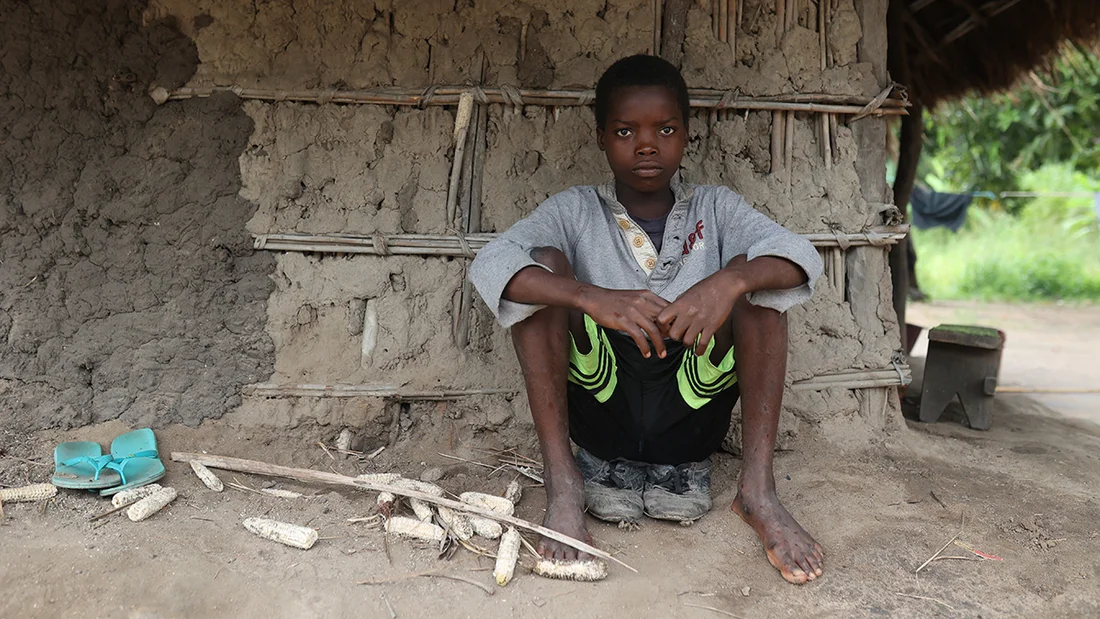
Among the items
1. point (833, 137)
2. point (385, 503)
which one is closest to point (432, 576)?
point (385, 503)

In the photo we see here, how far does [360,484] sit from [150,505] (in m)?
0.50

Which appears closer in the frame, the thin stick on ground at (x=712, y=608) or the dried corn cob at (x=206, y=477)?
the thin stick on ground at (x=712, y=608)

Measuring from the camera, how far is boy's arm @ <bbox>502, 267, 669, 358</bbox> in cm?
174

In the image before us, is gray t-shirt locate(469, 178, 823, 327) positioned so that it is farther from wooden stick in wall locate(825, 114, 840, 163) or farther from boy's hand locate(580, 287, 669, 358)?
wooden stick in wall locate(825, 114, 840, 163)

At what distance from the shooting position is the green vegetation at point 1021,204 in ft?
32.5

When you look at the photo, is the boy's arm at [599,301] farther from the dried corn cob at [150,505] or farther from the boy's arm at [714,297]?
the dried corn cob at [150,505]

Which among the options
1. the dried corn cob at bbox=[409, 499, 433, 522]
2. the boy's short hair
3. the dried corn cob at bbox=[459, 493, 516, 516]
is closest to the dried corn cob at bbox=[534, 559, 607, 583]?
the dried corn cob at bbox=[459, 493, 516, 516]

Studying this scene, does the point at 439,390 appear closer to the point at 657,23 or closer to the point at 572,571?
the point at 572,571

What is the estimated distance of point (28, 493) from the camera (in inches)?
77.7

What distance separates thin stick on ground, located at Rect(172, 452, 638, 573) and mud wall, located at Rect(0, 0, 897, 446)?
27 cm

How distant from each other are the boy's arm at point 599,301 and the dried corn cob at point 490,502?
0.53 m

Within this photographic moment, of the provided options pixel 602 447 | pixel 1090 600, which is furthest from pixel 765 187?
pixel 1090 600

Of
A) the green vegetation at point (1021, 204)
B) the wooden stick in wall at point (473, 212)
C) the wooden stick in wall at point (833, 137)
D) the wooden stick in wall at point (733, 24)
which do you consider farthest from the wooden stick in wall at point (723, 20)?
the green vegetation at point (1021, 204)

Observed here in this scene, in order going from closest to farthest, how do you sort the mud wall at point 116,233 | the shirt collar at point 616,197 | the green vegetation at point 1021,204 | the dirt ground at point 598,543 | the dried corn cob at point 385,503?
1. the dirt ground at point 598,543
2. the dried corn cob at point 385,503
3. the shirt collar at point 616,197
4. the mud wall at point 116,233
5. the green vegetation at point 1021,204
